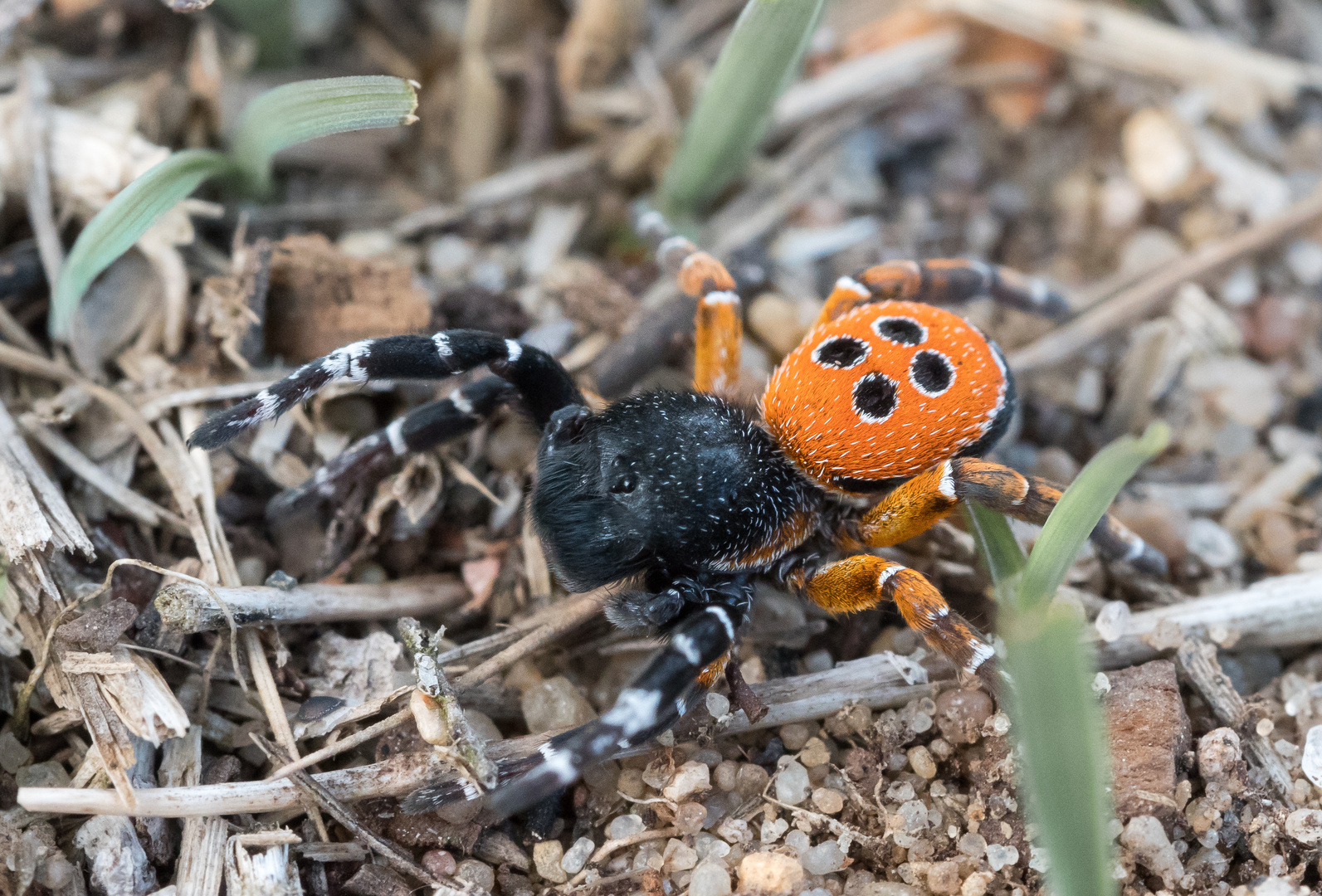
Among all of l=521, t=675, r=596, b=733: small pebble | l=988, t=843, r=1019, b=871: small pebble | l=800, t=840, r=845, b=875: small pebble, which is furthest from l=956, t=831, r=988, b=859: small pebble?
l=521, t=675, r=596, b=733: small pebble

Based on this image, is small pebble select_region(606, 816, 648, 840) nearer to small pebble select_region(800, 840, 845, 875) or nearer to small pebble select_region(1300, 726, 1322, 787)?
small pebble select_region(800, 840, 845, 875)

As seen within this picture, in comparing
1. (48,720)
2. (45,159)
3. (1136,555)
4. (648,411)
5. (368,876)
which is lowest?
(368,876)

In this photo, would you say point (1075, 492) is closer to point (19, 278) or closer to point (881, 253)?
point (881, 253)

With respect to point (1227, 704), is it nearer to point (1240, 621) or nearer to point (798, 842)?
point (1240, 621)

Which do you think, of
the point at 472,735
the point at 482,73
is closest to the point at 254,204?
the point at 482,73

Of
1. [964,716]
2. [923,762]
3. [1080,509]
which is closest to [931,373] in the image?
[1080,509]

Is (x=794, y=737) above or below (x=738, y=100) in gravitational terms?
below
